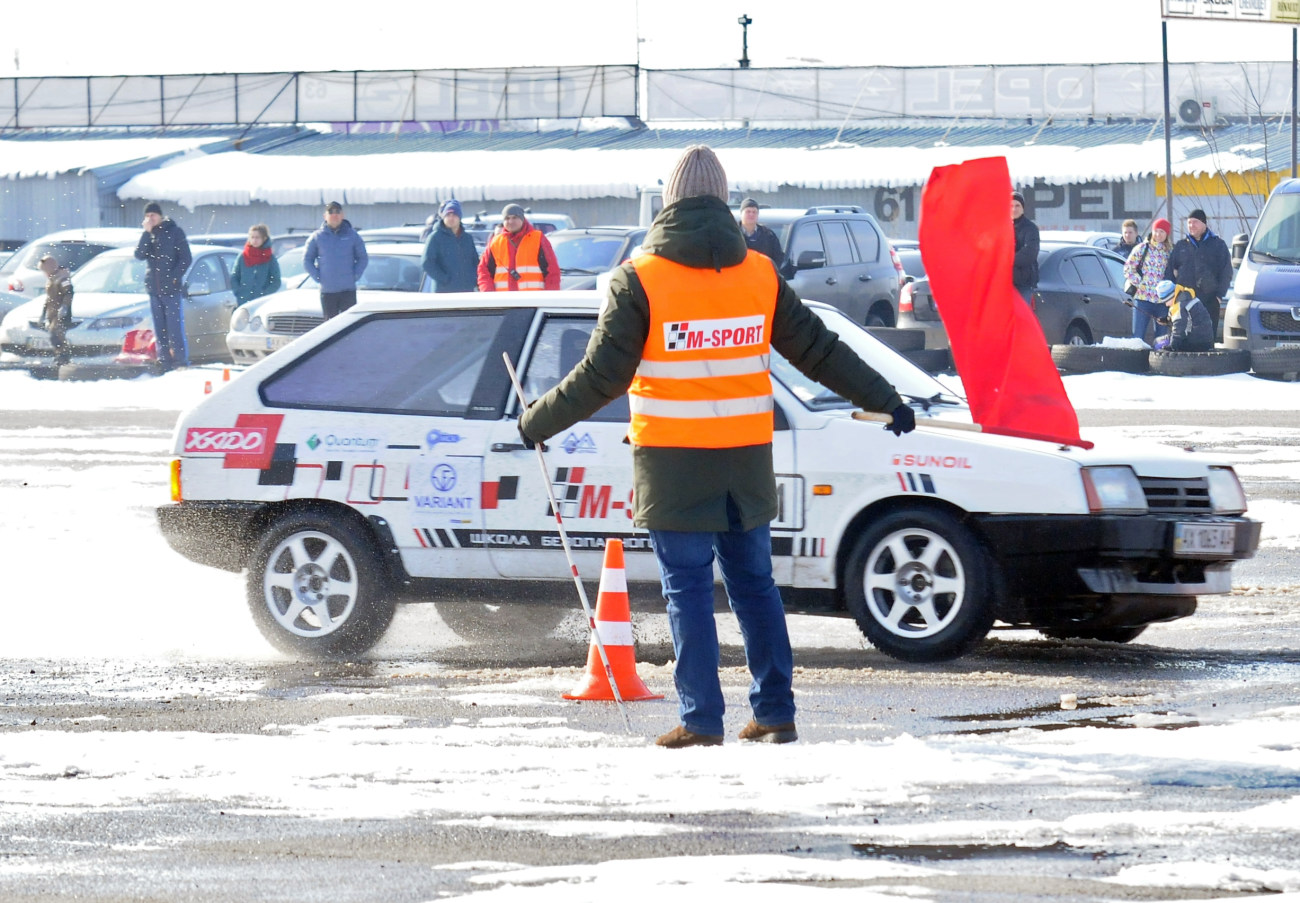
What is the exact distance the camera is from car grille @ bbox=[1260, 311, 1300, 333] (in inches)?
836

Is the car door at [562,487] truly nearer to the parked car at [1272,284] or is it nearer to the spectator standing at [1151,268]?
the parked car at [1272,284]

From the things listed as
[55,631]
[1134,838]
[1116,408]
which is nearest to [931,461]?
[1134,838]

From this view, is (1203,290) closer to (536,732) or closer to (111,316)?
(111,316)

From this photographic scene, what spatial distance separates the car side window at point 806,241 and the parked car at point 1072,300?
6.50 ft

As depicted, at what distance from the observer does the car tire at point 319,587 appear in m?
8.15

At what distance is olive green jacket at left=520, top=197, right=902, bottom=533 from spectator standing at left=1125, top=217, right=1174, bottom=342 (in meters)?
17.1

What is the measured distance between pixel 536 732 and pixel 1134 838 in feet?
6.93

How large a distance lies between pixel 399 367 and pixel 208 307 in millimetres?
16462

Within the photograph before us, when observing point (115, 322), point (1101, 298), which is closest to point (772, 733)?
point (115, 322)

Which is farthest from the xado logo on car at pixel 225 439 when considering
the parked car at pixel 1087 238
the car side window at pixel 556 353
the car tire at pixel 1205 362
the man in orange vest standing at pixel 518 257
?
the parked car at pixel 1087 238

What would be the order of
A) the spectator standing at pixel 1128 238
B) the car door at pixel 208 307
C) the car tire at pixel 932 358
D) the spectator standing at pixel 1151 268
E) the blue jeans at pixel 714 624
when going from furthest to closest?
the spectator standing at pixel 1128 238 → the car door at pixel 208 307 → the spectator standing at pixel 1151 268 → the car tire at pixel 932 358 → the blue jeans at pixel 714 624

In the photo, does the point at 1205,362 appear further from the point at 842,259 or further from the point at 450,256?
the point at 450,256

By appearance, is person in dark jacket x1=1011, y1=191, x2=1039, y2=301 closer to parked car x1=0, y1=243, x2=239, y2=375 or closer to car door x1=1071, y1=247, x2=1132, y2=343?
car door x1=1071, y1=247, x2=1132, y2=343

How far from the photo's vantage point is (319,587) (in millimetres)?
8211
